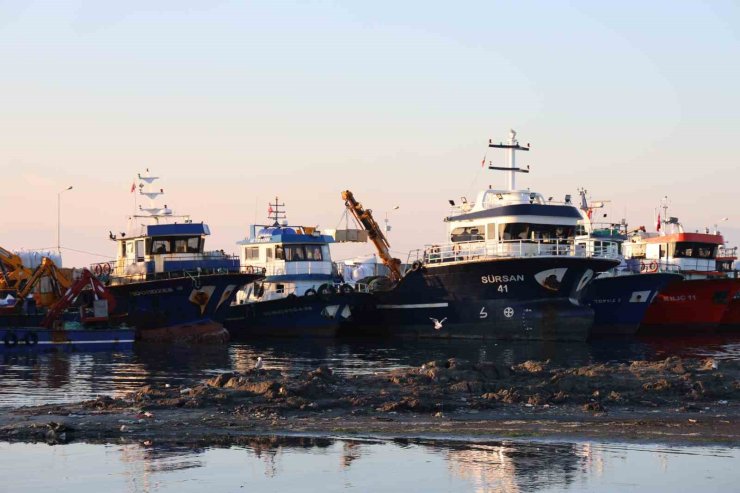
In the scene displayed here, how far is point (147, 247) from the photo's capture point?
51.6 meters

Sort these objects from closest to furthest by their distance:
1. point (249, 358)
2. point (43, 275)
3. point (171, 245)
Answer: point (249, 358) → point (43, 275) → point (171, 245)

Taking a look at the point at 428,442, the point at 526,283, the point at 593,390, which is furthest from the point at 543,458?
the point at 526,283

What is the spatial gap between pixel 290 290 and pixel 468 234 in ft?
31.5

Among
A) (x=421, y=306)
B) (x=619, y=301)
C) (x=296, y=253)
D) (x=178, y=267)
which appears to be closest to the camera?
(x=178, y=267)

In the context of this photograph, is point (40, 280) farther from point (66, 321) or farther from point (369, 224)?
point (369, 224)

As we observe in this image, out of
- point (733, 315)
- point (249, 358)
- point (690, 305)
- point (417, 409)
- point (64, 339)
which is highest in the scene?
point (690, 305)

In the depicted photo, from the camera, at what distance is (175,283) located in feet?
161

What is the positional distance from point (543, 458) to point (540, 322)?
98.0ft

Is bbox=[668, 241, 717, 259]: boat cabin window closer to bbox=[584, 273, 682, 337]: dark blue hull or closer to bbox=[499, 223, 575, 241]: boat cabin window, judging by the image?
bbox=[584, 273, 682, 337]: dark blue hull

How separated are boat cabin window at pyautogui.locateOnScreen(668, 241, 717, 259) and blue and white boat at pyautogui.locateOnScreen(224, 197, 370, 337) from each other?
18750mm

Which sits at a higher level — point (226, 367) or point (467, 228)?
point (467, 228)

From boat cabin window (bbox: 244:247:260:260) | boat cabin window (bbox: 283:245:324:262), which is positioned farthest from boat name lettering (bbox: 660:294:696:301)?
boat cabin window (bbox: 244:247:260:260)

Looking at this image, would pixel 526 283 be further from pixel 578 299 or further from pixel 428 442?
pixel 428 442

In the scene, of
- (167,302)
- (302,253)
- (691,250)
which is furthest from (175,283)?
(691,250)
